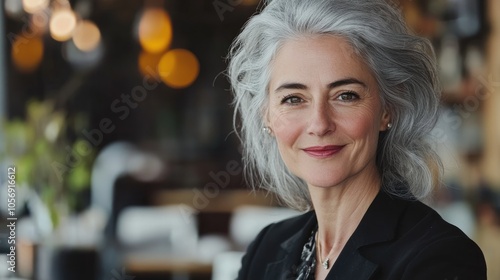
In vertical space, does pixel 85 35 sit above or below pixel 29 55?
above

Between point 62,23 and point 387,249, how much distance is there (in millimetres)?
4177

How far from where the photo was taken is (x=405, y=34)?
164cm

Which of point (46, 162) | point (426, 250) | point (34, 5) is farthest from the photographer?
point (34, 5)

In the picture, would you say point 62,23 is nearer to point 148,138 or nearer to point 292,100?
A: point 148,138

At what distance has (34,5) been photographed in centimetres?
488

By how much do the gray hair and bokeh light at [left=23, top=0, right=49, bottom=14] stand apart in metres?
3.16

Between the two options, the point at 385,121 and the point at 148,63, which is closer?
the point at 385,121

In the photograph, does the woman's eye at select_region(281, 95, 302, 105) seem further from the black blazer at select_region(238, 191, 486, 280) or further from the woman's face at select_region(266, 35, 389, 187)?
the black blazer at select_region(238, 191, 486, 280)

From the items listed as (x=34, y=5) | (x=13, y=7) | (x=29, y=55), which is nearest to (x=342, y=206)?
(x=13, y=7)

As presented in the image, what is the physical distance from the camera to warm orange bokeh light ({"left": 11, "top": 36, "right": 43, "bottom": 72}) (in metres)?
5.83

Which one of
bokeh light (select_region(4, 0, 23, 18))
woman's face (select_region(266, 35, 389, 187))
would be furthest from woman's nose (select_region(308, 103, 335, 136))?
bokeh light (select_region(4, 0, 23, 18))

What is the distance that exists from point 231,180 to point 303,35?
5.35m

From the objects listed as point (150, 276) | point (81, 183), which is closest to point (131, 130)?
point (150, 276)

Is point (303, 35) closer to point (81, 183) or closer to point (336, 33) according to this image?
point (336, 33)
